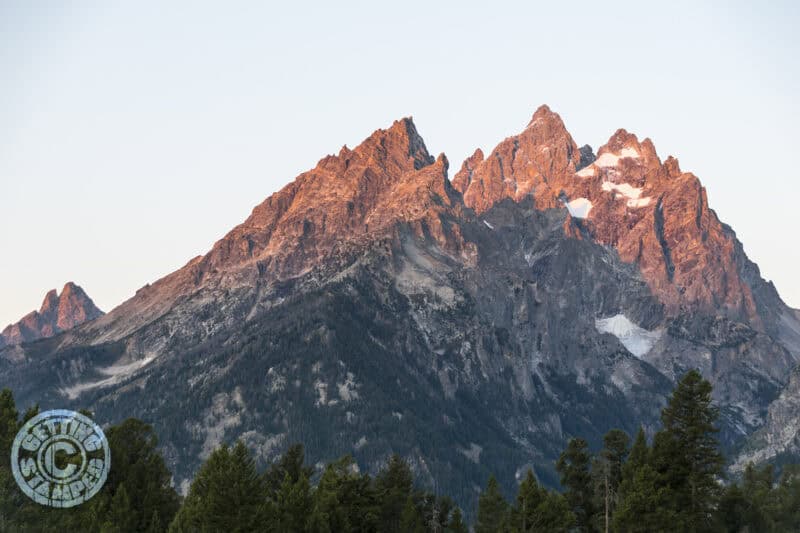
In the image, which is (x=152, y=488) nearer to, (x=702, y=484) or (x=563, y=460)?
(x=563, y=460)

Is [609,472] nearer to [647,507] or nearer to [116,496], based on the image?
[647,507]

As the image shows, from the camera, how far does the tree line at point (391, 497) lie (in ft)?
348

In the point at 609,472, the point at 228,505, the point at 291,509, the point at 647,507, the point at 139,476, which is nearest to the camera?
the point at 228,505

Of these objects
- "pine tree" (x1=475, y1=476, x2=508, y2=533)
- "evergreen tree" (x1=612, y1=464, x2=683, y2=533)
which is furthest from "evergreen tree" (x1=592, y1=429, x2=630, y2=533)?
"pine tree" (x1=475, y1=476, x2=508, y2=533)

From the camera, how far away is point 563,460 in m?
134

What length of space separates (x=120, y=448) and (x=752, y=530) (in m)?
73.0

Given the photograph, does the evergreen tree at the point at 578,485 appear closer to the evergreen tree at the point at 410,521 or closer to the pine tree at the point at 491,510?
the pine tree at the point at 491,510

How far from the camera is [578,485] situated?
133 metres

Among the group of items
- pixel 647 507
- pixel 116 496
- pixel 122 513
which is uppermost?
pixel 116 496

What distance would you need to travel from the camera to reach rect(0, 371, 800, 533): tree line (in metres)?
106

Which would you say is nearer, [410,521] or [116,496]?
[116,496]

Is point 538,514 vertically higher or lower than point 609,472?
higher

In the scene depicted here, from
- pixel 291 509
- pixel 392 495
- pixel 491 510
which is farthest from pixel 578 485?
pixel 291 509

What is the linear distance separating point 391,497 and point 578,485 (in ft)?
77.1
